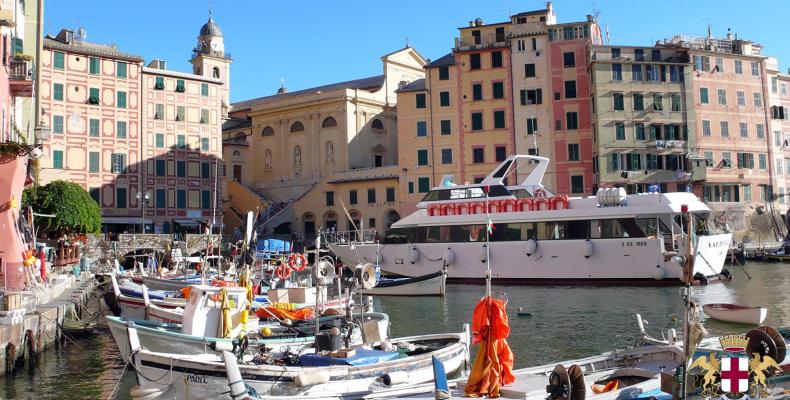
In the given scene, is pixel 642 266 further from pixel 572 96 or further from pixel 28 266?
pixel 28 266

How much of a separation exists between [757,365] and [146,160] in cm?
5089

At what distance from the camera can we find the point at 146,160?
5450 centimetres

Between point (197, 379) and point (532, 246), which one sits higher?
point (532, 246)

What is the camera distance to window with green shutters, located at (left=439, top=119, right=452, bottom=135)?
54594mm

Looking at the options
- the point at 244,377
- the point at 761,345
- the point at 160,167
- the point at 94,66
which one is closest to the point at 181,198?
the point at 160,167

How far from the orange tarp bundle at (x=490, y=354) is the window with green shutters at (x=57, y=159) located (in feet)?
154

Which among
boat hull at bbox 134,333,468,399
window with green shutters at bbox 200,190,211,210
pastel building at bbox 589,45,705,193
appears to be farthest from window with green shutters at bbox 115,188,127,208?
boat hull at bbox 134,333,468,399

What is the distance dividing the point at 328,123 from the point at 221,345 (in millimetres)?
51027

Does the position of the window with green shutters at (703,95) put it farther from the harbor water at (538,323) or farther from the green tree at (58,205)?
the green tree at (58,205)

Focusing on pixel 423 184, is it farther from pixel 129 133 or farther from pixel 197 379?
pixel 197 379

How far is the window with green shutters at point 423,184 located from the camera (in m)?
54.9

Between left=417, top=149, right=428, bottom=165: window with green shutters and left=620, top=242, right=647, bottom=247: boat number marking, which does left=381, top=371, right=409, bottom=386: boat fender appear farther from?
left=417, top=149, right=428, bottom=165: window with green shutters

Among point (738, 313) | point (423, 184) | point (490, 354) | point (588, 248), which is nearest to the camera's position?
point (490, 354)

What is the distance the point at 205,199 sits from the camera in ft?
188
